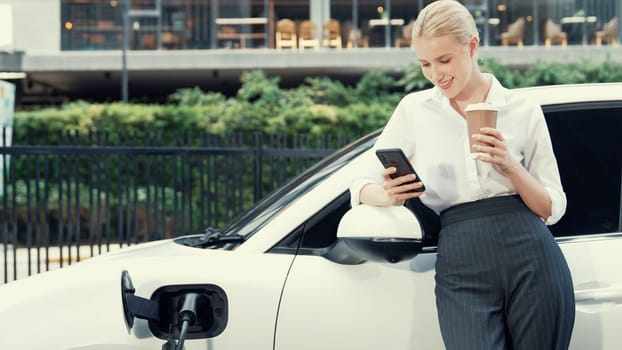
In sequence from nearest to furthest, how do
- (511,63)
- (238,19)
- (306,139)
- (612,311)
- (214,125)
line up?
1. (612,311)
2. (306,139)
3. (214,125)
4. (511,63)
5. (238,19)

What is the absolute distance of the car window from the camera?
305cm

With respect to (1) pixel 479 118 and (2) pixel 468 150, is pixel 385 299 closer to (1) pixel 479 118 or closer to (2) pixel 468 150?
(2) pixel 468 150

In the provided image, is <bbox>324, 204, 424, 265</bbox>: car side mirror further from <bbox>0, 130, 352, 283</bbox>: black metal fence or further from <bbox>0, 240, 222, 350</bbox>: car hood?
<bbox>0, 130, 352, 283</bbox>: black metal fence

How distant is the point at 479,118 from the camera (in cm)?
233

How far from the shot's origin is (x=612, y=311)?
273cm

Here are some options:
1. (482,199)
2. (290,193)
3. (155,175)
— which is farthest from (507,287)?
(155,175)

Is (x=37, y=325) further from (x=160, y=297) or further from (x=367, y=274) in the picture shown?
(x=367, y=274)

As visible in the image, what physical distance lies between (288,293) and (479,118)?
0.86 m

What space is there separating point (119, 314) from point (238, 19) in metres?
26.9

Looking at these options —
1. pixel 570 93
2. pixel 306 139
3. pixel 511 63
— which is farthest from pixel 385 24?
pixel 570 93

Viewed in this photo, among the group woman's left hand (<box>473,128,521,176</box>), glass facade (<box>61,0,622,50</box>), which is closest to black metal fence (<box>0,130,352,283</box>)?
woman's left hand (<box>473,128,521,176</box>)

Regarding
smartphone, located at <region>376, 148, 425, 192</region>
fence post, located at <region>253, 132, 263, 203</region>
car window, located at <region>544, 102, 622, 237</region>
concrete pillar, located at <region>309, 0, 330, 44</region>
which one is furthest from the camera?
concrete pillar, located at <region>309, 0, 330, 44</region>

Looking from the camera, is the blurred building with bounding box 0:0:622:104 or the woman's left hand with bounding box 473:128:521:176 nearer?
the woman's left hand with bounding box 473:128:521:176

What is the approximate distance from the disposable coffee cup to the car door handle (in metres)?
0.70
